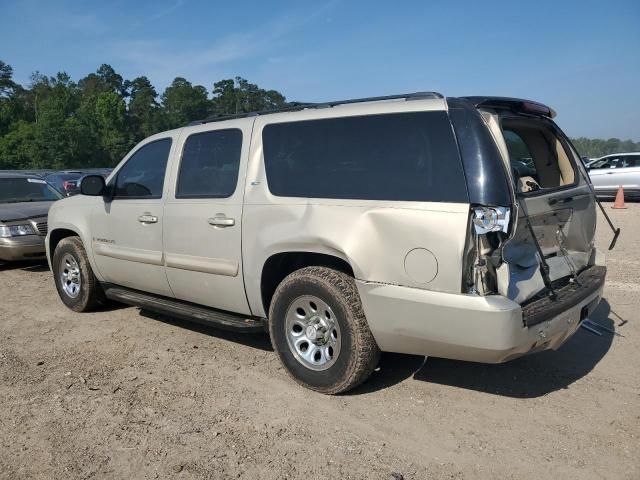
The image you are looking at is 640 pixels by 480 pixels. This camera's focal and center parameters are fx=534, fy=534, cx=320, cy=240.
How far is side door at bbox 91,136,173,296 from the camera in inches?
187

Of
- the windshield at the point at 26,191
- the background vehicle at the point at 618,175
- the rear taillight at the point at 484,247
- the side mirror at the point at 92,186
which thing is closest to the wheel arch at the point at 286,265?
the rear taillight at the point at 484,247

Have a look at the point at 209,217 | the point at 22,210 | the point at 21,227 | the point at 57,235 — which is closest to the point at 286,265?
the point at 209,217

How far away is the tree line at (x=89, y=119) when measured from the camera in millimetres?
55031

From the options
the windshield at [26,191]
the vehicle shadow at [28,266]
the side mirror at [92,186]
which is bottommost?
the vehicle shadow at [28,266]

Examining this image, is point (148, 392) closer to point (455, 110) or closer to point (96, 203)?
point (96, 203)

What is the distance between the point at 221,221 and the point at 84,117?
225 ft

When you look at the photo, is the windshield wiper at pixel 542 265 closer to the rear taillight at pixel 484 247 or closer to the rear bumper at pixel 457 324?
the rear bumper at pixel 457 324

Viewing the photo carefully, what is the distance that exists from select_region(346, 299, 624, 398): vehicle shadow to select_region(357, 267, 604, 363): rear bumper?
577 mm

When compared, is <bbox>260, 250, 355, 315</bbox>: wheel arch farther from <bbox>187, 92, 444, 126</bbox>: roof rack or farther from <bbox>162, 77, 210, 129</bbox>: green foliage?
<bbox>162, 77, 210, 129</bbox>: green foliage

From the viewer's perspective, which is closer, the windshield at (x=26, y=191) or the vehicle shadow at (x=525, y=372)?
the vehicle shadow at (x=525, y=372)

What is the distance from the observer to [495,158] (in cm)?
303

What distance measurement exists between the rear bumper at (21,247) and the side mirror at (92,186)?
3284 millimetres

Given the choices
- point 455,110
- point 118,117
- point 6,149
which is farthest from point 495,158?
point 118,117

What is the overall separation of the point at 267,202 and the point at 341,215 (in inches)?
27.6
